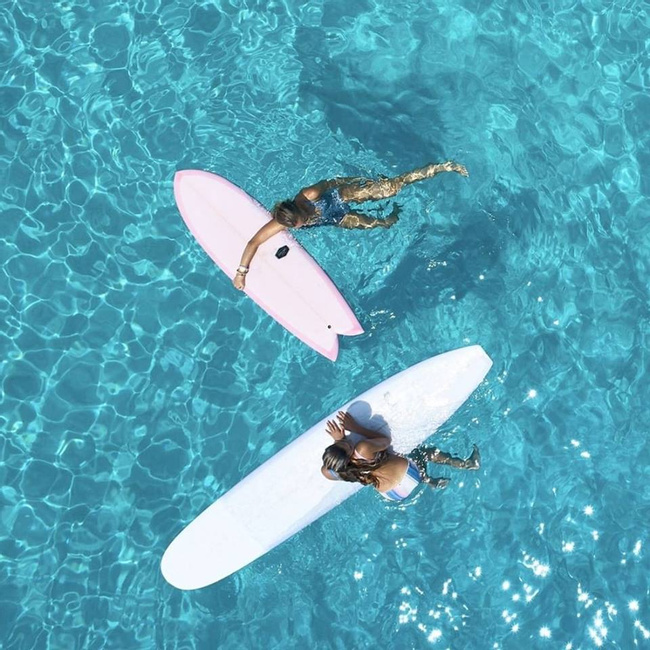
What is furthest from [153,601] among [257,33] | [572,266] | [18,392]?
[257,33]

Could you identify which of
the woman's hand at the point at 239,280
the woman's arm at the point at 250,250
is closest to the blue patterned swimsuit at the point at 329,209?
the woman's arm at the point at 250,250

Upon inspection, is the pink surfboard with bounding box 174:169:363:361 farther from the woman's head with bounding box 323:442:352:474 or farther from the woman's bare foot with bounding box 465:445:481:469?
the woman's bare foot with bounding box 465:445:481:469

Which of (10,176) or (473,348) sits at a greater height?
(10,176)

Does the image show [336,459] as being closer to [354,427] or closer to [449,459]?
[354,427]

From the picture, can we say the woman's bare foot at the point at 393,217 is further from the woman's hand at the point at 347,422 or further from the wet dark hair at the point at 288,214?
the woman's hand at the point at 347,422

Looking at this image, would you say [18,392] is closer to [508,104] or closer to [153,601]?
[153,601]

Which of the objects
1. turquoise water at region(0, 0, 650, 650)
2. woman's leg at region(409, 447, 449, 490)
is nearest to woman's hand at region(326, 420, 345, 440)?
turquoise water at region(0, 0, 650, 650)

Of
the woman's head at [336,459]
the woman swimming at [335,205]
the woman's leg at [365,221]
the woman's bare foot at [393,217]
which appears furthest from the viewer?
the woman's bare foot at [393,217]
